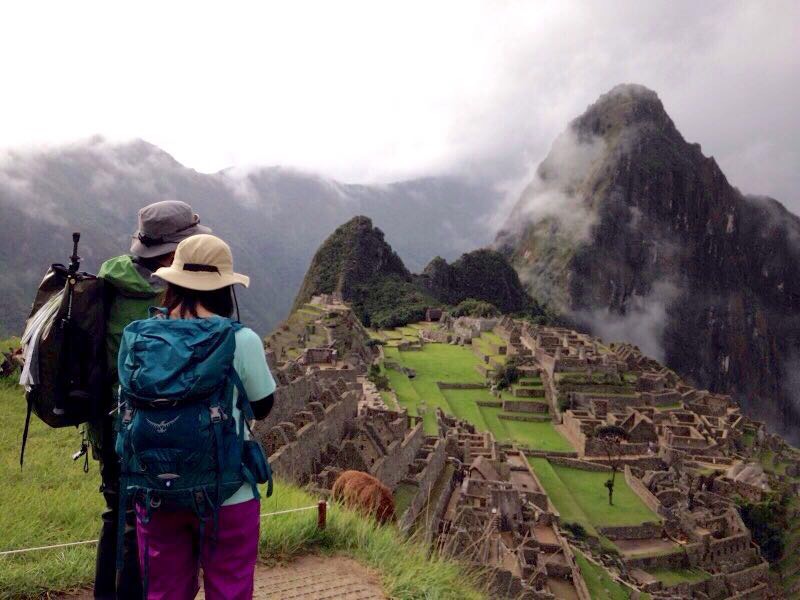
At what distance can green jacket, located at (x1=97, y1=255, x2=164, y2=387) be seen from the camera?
Answer: 117 inches

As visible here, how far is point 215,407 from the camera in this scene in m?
2.39

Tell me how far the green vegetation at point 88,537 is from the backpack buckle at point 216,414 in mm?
1961

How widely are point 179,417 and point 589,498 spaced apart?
858 inches

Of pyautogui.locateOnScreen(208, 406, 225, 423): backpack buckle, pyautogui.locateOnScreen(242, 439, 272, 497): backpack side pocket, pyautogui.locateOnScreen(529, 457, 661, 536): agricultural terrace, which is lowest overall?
pyautogui.locateOnScreen(529, 457, 661, 536): agricultural terrace

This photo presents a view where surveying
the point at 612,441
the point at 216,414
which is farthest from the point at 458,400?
the point at 216,414

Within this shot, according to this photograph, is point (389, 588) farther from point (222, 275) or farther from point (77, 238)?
point (77, 238)

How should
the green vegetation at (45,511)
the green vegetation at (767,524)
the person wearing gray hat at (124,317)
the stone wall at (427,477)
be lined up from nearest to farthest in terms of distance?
the person wearing gray hat at (124,317) < the green vegetation at (45,511) < the stone wall at (427,477) < the green vegetation at (767,524)

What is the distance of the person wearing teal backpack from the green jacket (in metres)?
0.38

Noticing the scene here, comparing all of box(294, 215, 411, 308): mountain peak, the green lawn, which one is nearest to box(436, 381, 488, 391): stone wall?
the green lawn

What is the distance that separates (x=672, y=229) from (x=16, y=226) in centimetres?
12333

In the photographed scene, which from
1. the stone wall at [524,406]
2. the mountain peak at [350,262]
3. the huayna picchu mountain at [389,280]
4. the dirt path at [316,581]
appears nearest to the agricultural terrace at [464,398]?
the stone wall at [524,406]

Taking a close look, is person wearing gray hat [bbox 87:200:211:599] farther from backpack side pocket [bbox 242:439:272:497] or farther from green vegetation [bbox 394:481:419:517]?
green vegetation [bbox 394:481:419:517]

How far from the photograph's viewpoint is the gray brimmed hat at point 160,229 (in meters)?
3.31

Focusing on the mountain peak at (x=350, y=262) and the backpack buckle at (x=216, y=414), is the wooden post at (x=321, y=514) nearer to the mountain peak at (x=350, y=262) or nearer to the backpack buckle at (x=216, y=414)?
the backpack buckle at (x=216, y=414)
